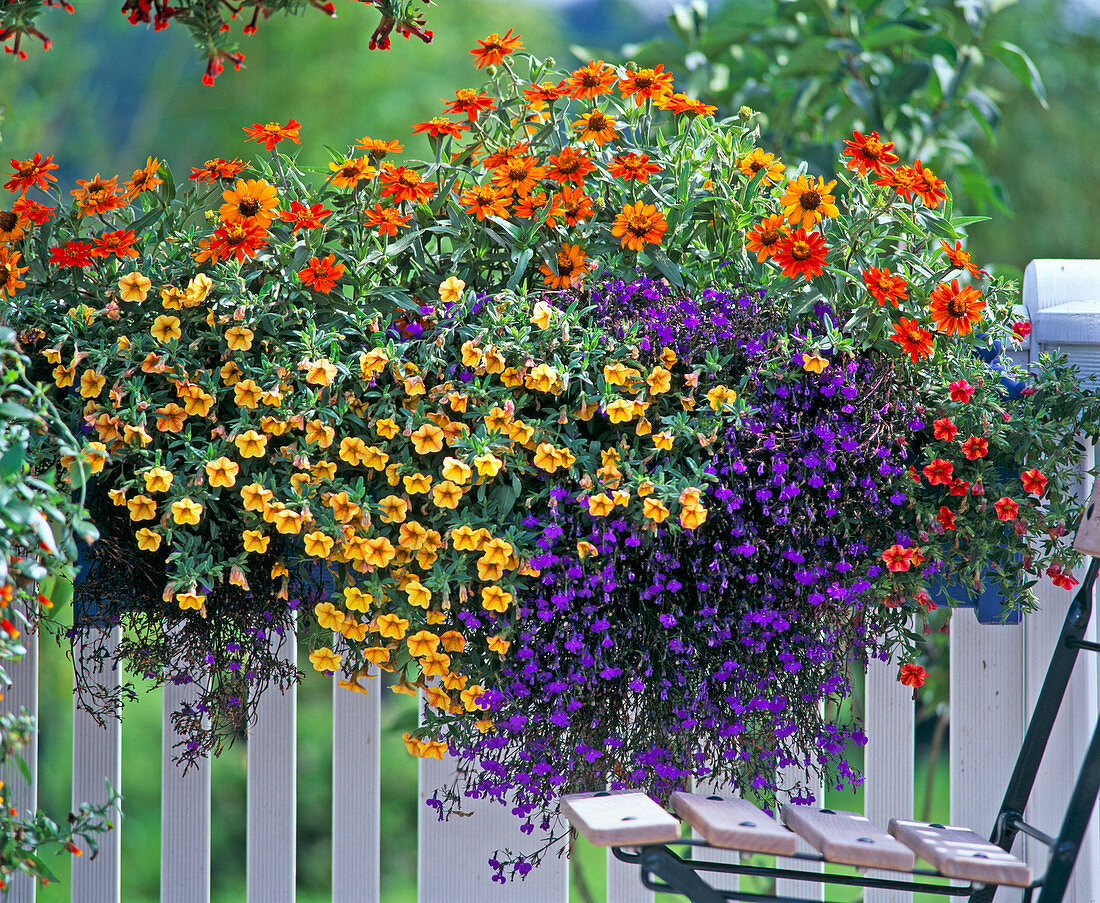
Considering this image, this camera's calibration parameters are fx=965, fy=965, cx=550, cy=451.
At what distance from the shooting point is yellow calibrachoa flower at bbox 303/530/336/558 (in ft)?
4.23

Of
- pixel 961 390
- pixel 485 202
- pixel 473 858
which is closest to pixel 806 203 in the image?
pixel 961 390

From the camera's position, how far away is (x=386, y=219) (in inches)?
57.7

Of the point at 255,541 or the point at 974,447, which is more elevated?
the point at 974,447

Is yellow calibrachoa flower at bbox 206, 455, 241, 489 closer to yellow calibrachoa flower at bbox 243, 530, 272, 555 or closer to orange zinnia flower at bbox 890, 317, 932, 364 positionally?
yellow calibrachoa flower at bbox 243, 530, 272, 555

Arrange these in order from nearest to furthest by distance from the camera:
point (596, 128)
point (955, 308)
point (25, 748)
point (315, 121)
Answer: point (955, 308)
point (596, 128)
point (25, 748)
point (315, 121)

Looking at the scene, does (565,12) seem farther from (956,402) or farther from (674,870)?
(674,870)

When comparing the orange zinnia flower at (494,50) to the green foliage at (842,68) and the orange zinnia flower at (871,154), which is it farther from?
the green foliage at (842,68)

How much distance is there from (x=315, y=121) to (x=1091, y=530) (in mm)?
4284

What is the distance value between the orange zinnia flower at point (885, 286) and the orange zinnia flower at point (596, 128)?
0.45 metres

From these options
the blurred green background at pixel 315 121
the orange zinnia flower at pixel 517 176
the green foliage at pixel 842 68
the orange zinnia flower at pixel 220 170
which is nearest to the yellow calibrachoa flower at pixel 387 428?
the orange zinnia flower at pixel 517 176

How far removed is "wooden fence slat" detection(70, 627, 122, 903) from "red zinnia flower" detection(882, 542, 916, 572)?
51.4 inches

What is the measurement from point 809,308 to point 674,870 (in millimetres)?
828

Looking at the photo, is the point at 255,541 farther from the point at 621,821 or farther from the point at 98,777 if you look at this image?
A: the point at 98,777

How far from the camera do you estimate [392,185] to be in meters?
1.46
